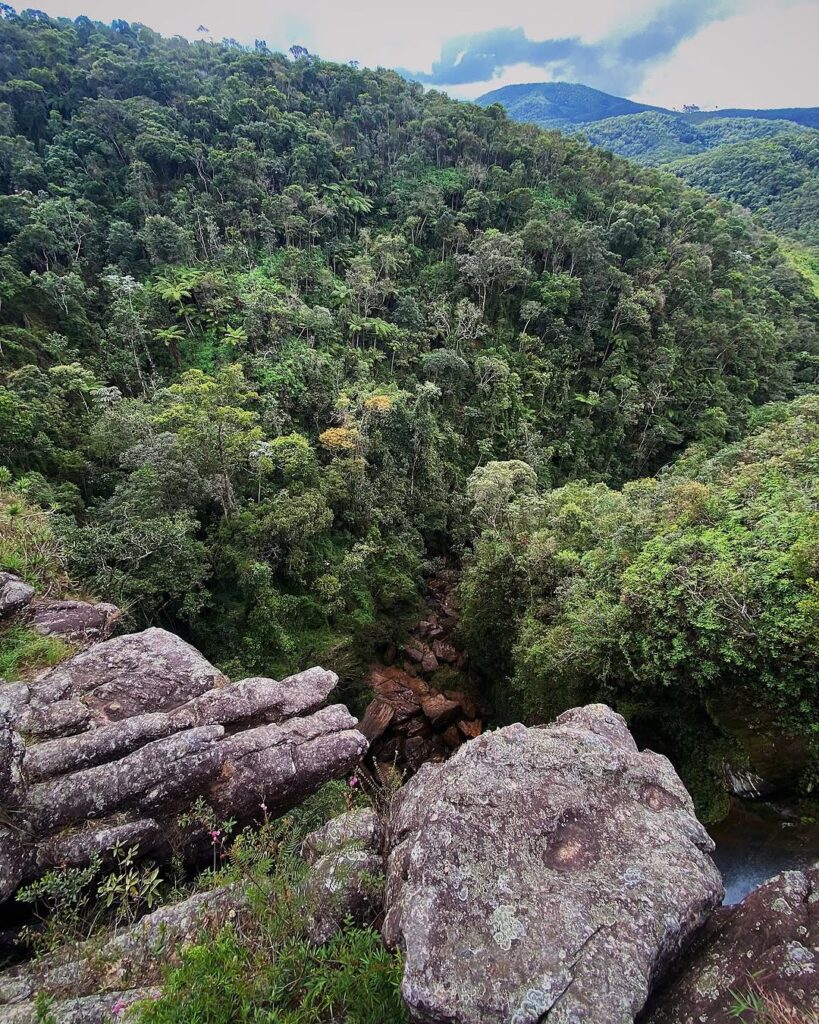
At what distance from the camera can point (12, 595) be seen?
917 centimetres

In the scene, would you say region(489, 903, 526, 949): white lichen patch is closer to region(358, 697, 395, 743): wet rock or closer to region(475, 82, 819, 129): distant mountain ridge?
region(358, 697, 395, 743): wet rock

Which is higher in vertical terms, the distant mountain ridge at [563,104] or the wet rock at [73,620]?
the distant mountain ridge at [563,104]

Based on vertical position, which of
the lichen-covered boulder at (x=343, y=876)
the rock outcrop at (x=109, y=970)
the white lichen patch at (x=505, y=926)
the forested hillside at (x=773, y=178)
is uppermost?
the forested hillside at (x=773, y=178)

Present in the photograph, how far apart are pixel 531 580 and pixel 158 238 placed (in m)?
26.8

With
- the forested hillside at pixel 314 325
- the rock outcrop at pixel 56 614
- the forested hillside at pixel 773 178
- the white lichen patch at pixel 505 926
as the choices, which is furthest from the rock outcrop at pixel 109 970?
the forested hillside at pixel 773 178

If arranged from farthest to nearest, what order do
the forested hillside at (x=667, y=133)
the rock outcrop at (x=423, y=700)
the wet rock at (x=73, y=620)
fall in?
the forested hillside at (x=667, y=133) → the rock outcrop at (x=423, y=700) → the wet rock at (x=73, y=620)

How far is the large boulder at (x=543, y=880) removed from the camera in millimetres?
4090

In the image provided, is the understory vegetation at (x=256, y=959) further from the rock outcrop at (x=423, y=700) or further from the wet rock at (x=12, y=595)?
the rock outcrop at (x=423, y=700)

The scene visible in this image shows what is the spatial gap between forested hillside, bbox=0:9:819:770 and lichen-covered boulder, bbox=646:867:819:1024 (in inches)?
484

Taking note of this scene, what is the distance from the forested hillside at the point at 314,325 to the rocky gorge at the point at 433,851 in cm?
608

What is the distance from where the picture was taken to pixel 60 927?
189 inches

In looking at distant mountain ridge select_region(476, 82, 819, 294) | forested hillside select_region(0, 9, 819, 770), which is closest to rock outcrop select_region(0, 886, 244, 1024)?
forested hillside select_region(0, 9, 819, 770)

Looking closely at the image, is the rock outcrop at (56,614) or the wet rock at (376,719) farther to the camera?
the wet rock at (376,719)

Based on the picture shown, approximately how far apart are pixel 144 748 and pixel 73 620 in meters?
4.48
